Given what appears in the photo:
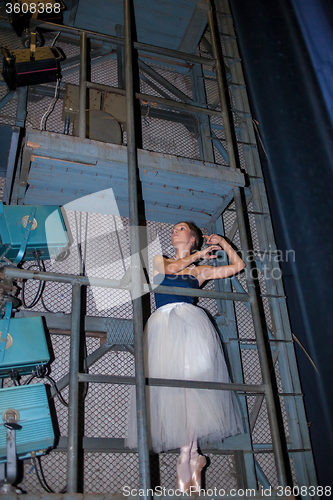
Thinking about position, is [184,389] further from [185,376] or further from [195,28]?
[195,28]

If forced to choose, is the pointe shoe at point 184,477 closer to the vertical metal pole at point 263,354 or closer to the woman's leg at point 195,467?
the woman's leg at point 195,467

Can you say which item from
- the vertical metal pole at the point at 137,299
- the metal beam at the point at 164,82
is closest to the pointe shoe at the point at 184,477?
the vertical metal pole at the point at 137,299

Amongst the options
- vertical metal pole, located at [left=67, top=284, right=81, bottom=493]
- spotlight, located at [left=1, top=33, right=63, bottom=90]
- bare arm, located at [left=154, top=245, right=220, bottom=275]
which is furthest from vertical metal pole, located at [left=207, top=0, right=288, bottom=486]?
spotlight, located at [left=1, top=33, right=63, bottom=90]

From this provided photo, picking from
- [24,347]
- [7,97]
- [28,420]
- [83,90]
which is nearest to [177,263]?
[24,347]

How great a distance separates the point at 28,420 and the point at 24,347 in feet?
1.77

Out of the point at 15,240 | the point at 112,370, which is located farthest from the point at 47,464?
the point at 15,240

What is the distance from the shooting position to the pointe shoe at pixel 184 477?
295 cm

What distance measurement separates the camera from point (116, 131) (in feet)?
15.8

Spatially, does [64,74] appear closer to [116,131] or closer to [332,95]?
[116,131]

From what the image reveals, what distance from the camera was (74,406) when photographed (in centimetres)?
251

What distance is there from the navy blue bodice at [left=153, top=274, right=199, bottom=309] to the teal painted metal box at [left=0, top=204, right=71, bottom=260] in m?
0.95

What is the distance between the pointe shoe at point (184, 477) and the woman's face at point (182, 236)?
199cm

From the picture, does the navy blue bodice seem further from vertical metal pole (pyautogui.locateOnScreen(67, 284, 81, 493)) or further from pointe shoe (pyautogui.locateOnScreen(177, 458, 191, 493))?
pointe shoe (pyautogui.locateOnScreen(177, 458, 191, 493))

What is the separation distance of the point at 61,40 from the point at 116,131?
2.16 metres
